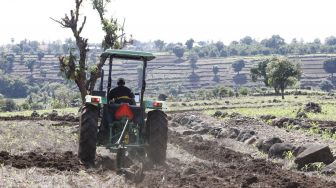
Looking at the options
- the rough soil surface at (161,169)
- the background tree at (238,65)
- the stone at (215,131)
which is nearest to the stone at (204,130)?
the stone at (215,131)

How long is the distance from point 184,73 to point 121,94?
166 meters

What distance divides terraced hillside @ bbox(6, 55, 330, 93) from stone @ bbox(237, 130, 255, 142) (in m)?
130

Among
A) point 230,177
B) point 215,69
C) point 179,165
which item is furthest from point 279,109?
point 215,69

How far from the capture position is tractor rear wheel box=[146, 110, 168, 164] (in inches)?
535

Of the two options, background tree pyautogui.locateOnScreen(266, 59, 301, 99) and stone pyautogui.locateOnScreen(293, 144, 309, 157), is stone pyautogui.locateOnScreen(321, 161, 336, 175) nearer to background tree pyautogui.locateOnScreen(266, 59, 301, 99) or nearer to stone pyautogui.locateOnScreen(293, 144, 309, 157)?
stone pyautogui.locateOnScreen(293, 144, 309, 157)

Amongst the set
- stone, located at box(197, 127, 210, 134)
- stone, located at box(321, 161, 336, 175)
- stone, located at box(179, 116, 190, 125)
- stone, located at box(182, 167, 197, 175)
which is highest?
stone, located at box(182, 167, 197, 175)

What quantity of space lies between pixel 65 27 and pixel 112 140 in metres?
18.6

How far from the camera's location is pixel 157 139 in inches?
538

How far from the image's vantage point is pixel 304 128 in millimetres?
22219

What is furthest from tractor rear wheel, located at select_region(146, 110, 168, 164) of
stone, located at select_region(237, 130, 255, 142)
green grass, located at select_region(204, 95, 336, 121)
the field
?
green grass, located at select_region(204, 95, 336, 121)

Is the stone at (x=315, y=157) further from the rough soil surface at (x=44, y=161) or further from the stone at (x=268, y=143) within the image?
the rough soil surface at (x=44, y=161)

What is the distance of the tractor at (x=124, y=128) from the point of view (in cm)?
1311

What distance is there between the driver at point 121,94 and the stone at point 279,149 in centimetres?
436

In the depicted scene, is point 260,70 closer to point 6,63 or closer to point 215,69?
point 215,69
